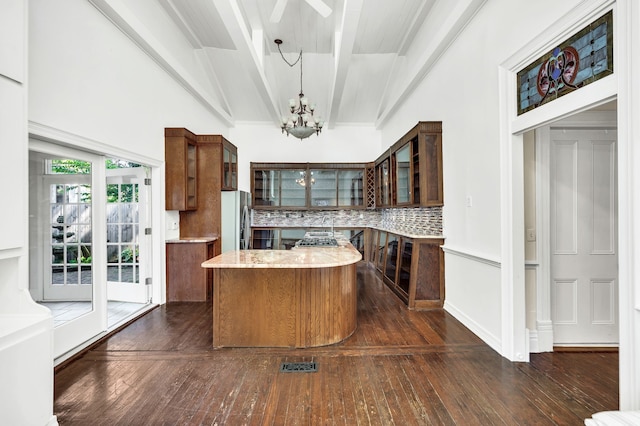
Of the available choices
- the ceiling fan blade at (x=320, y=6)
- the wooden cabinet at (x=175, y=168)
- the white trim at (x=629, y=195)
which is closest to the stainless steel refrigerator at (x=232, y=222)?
the wooden cabinet at (x=175, y=168)

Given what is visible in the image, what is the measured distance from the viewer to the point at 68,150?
2816mm

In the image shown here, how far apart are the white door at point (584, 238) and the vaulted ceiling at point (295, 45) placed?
5.66 feet

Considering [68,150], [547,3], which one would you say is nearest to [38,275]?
[68,150]

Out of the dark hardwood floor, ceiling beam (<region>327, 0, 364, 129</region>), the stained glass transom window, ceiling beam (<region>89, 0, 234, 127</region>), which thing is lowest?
the dark hardwood floor

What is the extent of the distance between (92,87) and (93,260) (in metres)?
1.65

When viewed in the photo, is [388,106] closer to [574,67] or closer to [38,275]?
[574,67]

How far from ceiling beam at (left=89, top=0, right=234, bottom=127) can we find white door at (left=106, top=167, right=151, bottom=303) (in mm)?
1416

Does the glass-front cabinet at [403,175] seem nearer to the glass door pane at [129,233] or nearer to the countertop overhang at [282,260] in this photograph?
the countertop overhang at [282,260]

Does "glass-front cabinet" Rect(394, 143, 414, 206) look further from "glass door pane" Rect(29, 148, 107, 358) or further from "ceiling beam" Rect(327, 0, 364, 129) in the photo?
"glass door pane" Rect(29, 148, 107, 358)

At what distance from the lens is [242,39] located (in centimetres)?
394

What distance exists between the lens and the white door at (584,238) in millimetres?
2885

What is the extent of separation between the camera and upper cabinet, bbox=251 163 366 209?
698 cm

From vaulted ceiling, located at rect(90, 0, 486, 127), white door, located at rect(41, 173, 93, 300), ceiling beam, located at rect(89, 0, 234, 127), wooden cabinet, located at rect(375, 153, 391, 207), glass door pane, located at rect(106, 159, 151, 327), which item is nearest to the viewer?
white door, located at rect(41, 173, 93, 300)

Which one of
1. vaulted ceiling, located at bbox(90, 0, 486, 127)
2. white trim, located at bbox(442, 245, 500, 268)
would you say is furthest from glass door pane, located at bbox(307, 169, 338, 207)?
white trim, located at bbox(442, 245, 500, 268)
